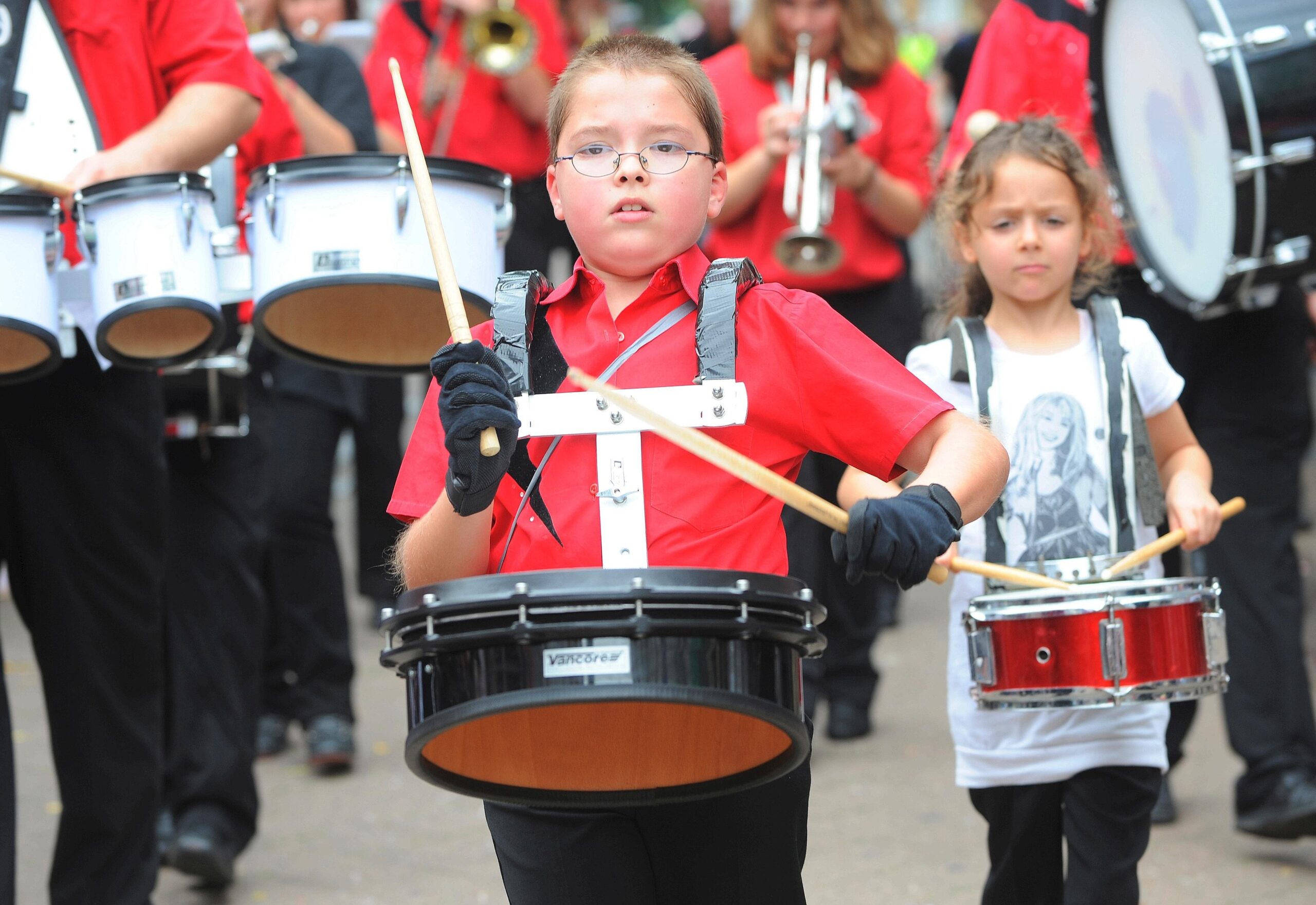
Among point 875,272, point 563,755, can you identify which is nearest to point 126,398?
point 563,755

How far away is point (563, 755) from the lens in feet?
7.16

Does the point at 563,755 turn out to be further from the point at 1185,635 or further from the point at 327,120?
the point at 327,120

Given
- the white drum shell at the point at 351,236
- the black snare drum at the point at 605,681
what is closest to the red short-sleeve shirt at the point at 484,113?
the white drum shell at the point at 351,236

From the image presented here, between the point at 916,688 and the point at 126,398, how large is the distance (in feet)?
11.2

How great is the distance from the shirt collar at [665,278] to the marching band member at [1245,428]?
1.94 m

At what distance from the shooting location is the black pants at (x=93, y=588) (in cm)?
331

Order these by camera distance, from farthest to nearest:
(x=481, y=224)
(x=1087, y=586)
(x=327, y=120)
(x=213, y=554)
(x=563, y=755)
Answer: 1. (x=327, y=120)
2. (x=213, y=554)
3. (x=481, y=224)
4. (x=1087, y=586)
5. (x=563, y=755)

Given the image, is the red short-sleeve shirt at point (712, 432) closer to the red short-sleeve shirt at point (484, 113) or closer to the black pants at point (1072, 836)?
the black pants at point (1072, 836)

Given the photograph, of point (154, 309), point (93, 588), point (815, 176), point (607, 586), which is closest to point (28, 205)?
point (154, 309)

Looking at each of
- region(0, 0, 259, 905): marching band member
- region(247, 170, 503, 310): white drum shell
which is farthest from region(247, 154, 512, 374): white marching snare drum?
region(0, 0, 259, 905): marching band member

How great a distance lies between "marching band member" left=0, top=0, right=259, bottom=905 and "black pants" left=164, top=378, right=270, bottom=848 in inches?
32.0

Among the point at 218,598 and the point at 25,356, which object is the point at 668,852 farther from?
the point at 218,598

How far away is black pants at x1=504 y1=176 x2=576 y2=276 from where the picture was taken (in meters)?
6.22

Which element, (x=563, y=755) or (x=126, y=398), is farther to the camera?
(x=126, y=398)
